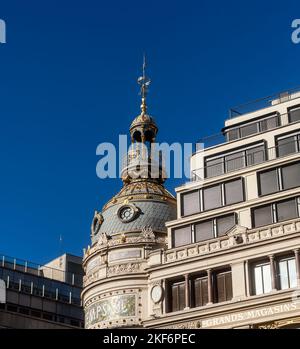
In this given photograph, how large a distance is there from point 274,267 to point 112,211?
21374mm

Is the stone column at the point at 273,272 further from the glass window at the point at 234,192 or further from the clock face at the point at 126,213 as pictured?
the clock face at the point at 126,213

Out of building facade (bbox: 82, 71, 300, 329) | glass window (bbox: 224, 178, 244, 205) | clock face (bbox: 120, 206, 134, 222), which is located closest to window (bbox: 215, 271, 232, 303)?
building facade (bbox: 82, 71, 300, 329)

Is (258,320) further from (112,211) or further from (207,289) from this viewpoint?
(112,211)

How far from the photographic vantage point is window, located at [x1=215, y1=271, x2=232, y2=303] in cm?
6259

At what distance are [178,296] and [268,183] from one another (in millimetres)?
11033

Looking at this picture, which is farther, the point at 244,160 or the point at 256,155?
the point at 244,160

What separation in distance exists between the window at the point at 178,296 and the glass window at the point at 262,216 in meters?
7.42

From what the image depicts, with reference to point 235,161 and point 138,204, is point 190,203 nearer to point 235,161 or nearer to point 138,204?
point 235,161

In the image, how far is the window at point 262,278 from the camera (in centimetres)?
6072

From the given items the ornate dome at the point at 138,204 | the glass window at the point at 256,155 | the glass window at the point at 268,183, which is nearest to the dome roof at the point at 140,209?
the ornate dome at the point at 138,204

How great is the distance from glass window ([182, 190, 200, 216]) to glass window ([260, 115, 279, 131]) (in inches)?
313

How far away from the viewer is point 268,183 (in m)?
65.1

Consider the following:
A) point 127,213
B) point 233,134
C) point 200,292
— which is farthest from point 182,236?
point 233,134
